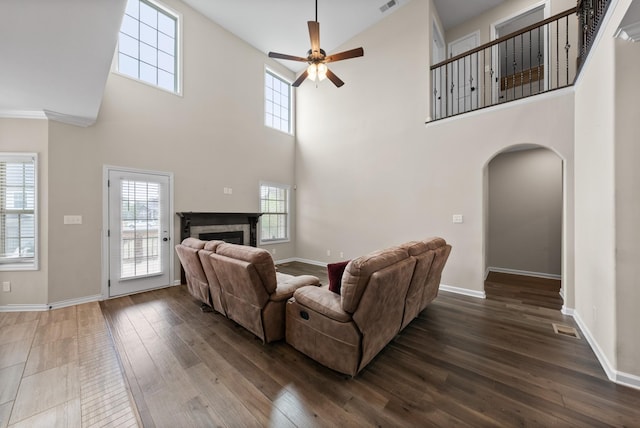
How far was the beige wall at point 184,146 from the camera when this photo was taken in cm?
346

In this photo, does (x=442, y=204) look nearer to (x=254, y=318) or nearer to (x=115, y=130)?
(x=254, y=318)

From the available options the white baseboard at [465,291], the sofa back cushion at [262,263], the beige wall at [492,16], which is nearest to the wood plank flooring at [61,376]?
the sofa back cushion at [262,263]

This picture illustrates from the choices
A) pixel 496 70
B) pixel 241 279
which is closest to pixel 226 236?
pixel 241 279

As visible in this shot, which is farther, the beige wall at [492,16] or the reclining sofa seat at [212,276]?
the beige wall at [492,16]

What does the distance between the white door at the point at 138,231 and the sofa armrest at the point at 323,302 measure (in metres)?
3.32

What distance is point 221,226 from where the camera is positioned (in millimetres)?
5082

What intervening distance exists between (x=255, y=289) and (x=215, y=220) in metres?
3.15

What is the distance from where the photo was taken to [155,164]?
424 centimetres

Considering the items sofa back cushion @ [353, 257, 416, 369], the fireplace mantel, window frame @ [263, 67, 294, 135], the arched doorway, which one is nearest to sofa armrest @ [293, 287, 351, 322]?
sofa back cushion @ [353, 257, 416, 369]

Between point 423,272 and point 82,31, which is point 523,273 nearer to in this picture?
point 423,272

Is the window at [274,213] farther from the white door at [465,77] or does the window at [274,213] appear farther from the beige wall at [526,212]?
the beige wall at [526,212]

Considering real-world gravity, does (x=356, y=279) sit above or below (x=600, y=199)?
below

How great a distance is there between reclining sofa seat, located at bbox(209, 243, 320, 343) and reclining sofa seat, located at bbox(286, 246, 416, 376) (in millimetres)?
182

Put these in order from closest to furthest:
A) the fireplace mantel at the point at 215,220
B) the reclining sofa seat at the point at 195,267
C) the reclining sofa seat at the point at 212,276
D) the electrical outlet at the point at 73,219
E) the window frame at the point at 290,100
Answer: the reclining sofa seat at the point at 212,276 → the reclining sofa seat at the point at 195,267 → the electrical outlet at the point at 73,219 → the fireplace mantel at the point at 215,220 → the window frame at the point at 290,100
